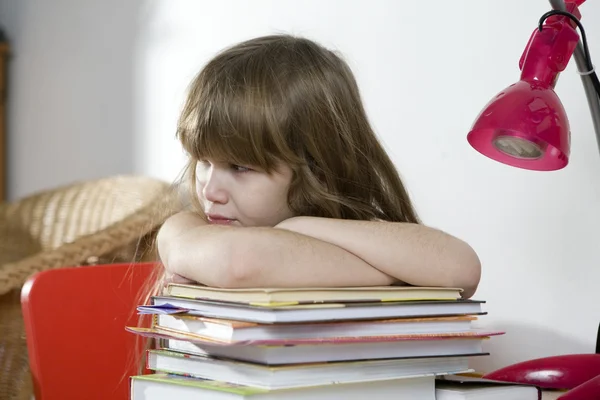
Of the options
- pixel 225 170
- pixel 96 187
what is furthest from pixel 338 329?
pixel 96 187

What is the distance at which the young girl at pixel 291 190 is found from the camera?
2.34 ft

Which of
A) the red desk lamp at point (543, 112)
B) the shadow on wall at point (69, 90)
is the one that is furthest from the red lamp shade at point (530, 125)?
the shadow on wall at point (69, 90)

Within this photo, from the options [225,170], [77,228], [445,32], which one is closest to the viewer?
[225,170]

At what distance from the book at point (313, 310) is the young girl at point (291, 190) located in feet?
0.12

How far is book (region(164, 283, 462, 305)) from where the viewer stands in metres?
0.61

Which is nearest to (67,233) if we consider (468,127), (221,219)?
(468,127)

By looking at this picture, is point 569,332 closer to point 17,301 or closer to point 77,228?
point 17,301

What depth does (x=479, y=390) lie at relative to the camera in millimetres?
694

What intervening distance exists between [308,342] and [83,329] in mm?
545

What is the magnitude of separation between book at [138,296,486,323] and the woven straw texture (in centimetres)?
42

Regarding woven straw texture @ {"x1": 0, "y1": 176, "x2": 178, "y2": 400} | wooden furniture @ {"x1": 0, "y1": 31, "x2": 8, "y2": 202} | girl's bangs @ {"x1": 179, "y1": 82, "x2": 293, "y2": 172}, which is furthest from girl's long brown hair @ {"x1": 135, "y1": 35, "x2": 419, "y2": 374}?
wooden furniture @ {"x1": 0, "y1": 31, "x2": 8, "y2": 202}

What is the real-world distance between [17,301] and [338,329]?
2.98ft

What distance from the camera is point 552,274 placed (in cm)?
113

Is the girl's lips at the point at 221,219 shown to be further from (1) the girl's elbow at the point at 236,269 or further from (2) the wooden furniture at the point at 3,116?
(2) the wooden furniture at the point at 3,116
